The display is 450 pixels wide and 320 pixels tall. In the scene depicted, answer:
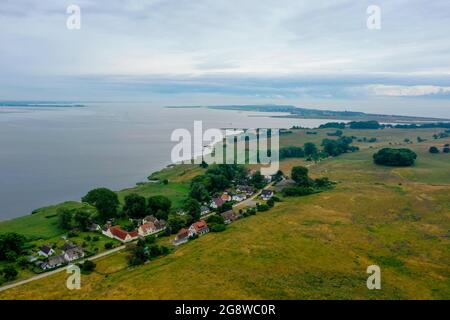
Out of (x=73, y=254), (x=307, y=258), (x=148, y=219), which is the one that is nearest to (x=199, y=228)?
(x=148, y=219)

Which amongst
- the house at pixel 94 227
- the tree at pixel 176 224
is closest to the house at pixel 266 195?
the tree at pixel 176 224

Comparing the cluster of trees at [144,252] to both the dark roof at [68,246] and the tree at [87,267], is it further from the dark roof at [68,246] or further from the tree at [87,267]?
the dark roof at [68,246]

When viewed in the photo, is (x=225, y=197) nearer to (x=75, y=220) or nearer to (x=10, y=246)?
(x=75, y=220)

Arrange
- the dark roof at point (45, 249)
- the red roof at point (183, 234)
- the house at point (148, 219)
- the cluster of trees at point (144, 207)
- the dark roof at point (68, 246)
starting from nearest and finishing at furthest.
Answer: the dark roof at point (45, 249)
the dark roof at point (68, 246)
the red roof at point (183, 234)
the house at point (148, 219)
the cluster of trees at point (144, 207)

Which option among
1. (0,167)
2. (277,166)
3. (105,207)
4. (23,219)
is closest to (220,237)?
(105,207)

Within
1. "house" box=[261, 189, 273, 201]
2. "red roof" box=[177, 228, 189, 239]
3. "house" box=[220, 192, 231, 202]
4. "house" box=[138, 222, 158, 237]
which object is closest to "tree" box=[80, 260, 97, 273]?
"house" box=[138, 222, 158, 237]
